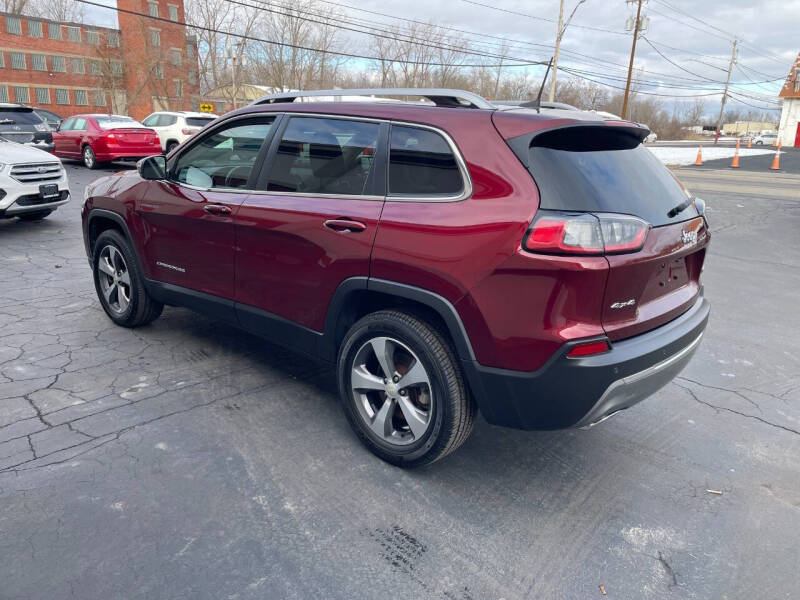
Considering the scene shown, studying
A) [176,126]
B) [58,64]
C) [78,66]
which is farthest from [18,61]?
[176,126]

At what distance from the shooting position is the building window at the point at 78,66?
5875 cm

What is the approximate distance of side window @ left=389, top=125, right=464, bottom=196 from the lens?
8.98ft

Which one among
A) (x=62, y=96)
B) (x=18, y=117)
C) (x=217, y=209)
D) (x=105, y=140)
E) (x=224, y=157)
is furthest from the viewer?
(x=62, y=96)

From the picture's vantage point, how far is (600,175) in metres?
2.63

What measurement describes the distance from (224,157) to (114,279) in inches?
64.8

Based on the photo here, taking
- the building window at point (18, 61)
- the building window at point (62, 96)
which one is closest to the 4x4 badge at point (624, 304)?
the building window at point (18, 61)

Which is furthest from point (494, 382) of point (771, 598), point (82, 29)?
point (82, 29)

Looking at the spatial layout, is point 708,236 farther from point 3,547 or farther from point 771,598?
point 3,547

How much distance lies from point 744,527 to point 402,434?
163 centimetres

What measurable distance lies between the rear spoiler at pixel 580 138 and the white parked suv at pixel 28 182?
786 centimetres

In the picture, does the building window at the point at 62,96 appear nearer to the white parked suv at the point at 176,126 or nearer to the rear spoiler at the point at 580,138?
the white parked suv at the point at 176,126

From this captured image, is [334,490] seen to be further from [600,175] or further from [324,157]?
[600,175]

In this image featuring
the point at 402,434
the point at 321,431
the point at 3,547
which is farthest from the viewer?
the point at 321,431

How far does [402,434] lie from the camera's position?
306 cm
